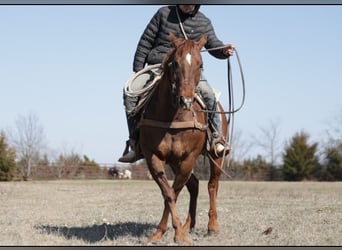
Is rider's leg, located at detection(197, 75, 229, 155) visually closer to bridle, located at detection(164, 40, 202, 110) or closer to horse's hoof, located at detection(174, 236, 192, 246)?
bridle, located at detection(164, 40, 202, 110)

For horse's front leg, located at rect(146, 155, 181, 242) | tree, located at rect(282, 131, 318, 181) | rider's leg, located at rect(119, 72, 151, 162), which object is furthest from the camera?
tree, located at rect(282, 131, 318, 181)

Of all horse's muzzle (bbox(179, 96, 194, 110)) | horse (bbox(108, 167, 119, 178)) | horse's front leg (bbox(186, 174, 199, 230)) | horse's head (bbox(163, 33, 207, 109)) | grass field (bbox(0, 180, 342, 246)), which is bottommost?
horse (bbox(108, 167, 119, 178))

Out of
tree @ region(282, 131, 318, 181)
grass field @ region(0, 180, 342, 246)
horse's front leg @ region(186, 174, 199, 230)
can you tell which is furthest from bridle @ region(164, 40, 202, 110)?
tree @ region(282, 131, 318, 181)

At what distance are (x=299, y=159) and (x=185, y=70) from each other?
168 feet

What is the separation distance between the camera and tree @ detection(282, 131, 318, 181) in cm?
5644

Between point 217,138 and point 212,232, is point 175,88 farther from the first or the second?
point 212,232

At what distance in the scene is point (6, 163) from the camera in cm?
4675

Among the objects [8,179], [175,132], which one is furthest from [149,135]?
[8,179]

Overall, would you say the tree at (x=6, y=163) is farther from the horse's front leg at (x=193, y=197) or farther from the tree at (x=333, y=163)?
the horse's front leg at (x=193, y=197)

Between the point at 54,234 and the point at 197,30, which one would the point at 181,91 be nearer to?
the point at 197,30

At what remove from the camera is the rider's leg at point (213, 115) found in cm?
890

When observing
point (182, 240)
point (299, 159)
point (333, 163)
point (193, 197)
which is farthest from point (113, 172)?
point (182, 240)

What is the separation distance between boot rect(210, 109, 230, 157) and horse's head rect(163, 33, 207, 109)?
157cm

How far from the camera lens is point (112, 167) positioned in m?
58.9
